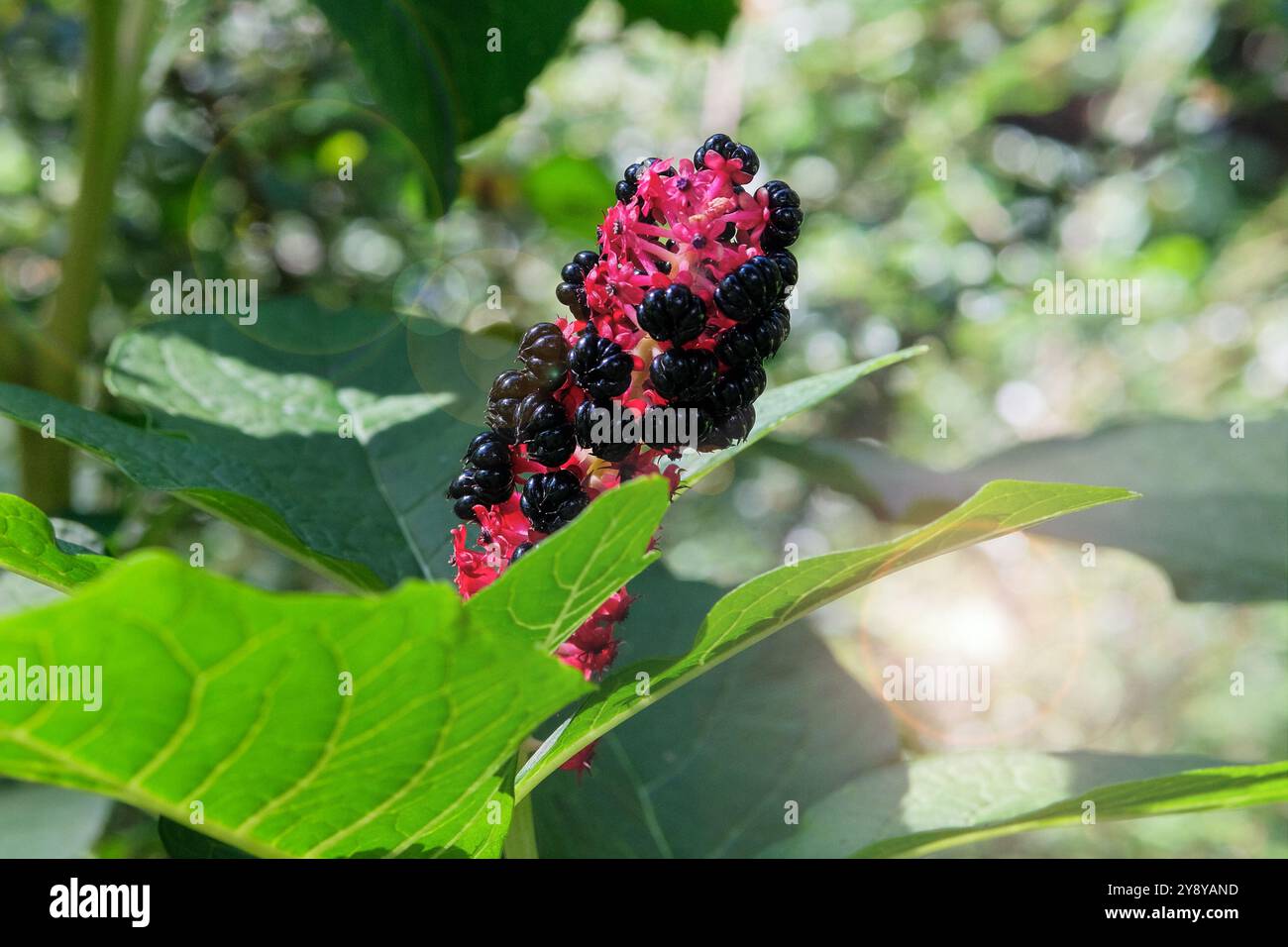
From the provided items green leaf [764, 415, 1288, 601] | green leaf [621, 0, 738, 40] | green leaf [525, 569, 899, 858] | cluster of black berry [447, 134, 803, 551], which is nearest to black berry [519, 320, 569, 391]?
cluster of black berry [447, 134, 803, 551]

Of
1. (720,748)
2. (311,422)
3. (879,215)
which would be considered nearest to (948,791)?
(720,748)

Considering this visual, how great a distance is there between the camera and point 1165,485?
65.0 inches

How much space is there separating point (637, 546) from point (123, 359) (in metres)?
0.77

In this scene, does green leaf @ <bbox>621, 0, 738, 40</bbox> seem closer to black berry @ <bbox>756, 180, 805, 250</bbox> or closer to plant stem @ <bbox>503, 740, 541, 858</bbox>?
black berry @ <bbox>756, 180, 805, 250</bbox>

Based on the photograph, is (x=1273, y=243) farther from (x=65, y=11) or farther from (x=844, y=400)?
(x=65, y=11)

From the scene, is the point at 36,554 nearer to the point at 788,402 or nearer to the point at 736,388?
the point at 736,388

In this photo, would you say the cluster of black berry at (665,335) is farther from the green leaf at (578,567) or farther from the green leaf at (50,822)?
the green leaf at (50,822)

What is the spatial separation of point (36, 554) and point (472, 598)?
0.30 m

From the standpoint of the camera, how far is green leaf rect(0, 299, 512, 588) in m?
0.93

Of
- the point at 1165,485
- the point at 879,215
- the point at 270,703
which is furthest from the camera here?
the point at 879,215

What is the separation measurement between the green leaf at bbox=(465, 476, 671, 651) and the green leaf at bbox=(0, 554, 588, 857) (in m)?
0.03

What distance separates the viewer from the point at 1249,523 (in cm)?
156

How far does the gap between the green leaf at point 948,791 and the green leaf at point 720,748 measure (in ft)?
0.21
